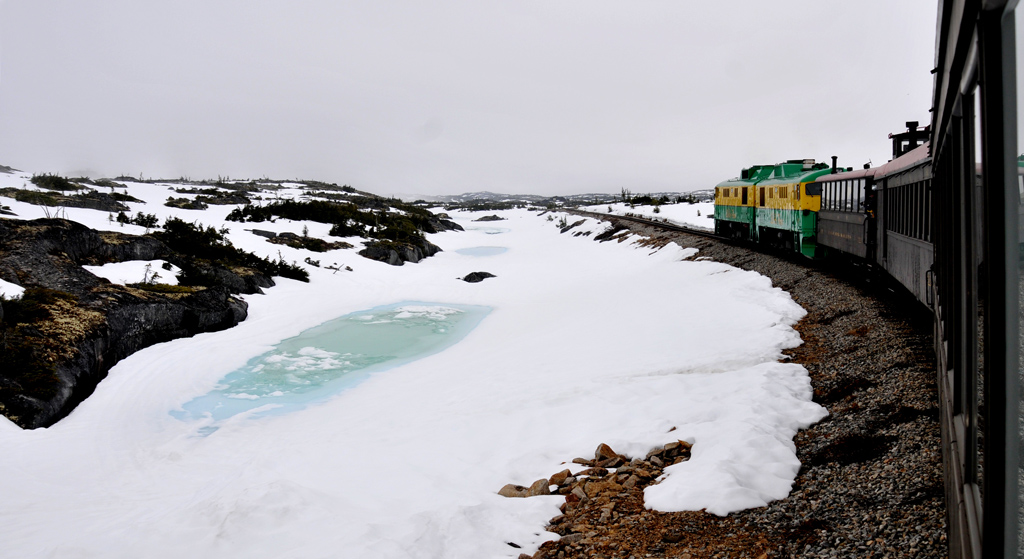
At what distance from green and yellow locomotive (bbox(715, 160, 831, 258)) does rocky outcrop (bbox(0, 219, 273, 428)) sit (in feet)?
56.0

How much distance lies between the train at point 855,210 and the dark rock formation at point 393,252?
1750 centimetres

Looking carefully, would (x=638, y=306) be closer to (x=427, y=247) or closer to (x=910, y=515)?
(x=910, y=515)

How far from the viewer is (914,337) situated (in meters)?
8.22

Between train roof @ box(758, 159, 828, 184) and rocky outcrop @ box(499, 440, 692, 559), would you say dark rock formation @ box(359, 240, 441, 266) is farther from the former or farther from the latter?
rocky outcrop @ box(499, 440, 692, 559)

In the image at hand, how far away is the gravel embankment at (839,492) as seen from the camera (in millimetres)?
4293

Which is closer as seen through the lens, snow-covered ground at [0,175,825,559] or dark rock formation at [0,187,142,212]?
snow-covered ground at [0,175,825,559]

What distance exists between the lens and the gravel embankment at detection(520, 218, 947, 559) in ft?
14.1

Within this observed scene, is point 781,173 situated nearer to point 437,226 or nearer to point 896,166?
point 896,166

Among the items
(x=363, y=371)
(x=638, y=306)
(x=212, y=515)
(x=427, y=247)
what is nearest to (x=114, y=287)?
(x=363, y=371)

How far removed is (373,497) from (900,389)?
6.20m

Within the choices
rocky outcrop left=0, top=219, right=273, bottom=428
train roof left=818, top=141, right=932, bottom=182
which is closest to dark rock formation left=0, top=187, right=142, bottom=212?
rocky outcrop left=0, top=219, right=273, bottom=428

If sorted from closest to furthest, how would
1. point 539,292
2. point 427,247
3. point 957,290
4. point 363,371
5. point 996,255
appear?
point 996,255 → point 957,290 → point 363,371 → point 539,292 → point 427,247

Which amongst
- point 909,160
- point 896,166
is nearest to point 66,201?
point 896,166

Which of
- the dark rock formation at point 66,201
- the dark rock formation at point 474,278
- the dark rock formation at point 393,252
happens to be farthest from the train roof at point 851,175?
the dark rock formation at point 66,201
